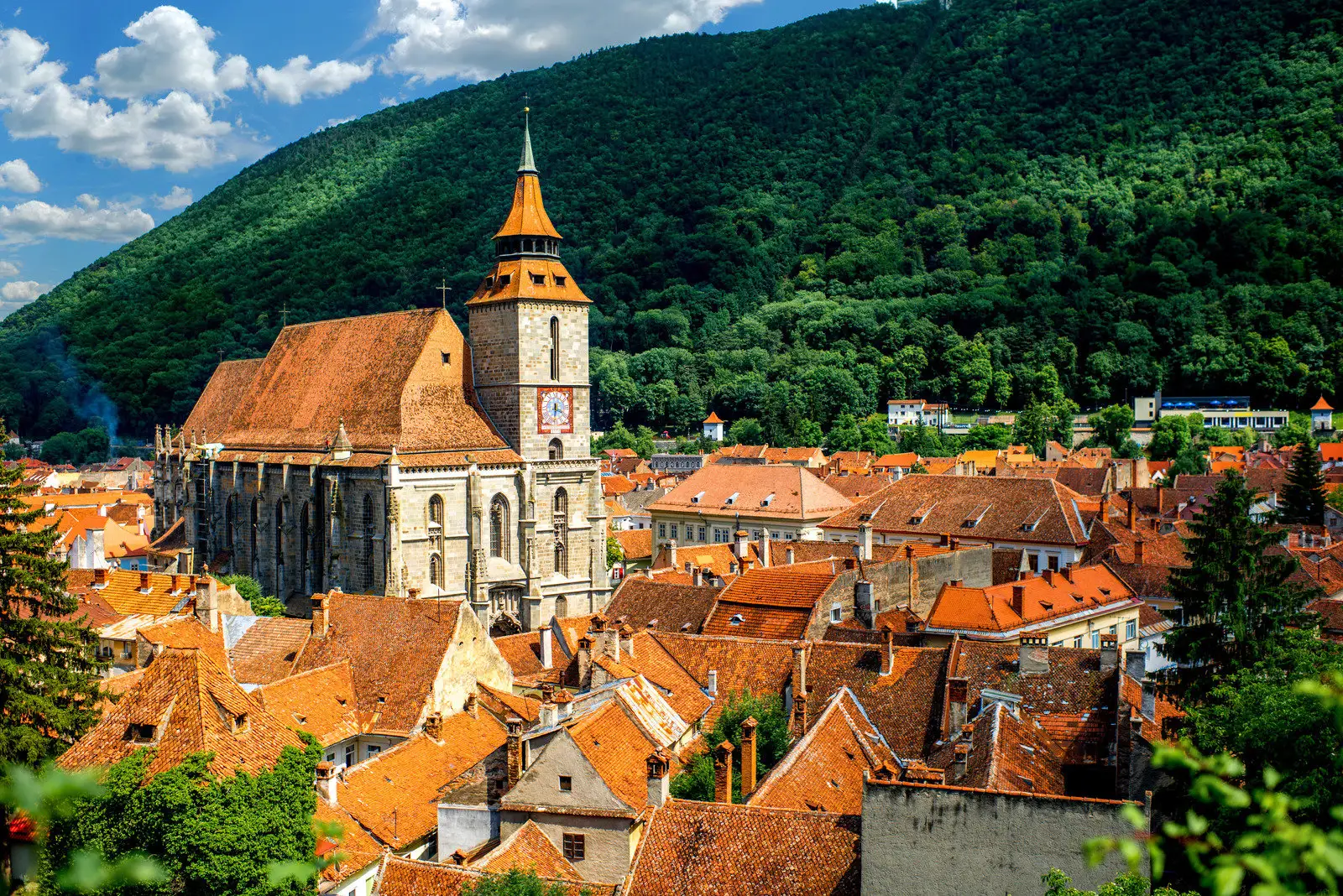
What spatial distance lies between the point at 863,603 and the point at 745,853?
63.0 ft

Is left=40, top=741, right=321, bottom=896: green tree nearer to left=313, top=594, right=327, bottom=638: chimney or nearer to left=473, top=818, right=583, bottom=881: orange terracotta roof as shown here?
left=473, top=818, right=583, bottom=881: orange terracotta roof

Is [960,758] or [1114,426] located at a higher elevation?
[1114,426]

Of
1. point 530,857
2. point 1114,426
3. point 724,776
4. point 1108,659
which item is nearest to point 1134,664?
point 1108,659

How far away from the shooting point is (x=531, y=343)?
57.1 meters

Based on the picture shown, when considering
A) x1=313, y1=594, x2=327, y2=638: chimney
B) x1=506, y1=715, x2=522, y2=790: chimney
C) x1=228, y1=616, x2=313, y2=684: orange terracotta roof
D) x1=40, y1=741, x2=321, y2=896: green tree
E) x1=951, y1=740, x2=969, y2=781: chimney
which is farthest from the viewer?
x1=313, y1=594, x2=327, y2=638: chimney

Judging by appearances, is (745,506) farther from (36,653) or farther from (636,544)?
(36,653)

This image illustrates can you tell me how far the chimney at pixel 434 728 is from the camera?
1217 inches

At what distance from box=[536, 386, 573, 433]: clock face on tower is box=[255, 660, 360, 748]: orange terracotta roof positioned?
24.0 meters

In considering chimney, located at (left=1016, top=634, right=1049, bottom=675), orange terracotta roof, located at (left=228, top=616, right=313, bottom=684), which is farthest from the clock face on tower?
chimney, located at (left=1016, top=634, right=1049, bottom=675)

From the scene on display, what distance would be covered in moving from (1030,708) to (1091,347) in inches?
5771

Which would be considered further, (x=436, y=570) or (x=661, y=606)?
(x=436, y=570)

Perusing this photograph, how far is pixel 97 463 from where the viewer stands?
146 meters

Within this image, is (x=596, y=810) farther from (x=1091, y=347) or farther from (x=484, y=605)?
(x=1091, y=347)

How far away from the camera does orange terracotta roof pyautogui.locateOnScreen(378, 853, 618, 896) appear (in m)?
21.2
